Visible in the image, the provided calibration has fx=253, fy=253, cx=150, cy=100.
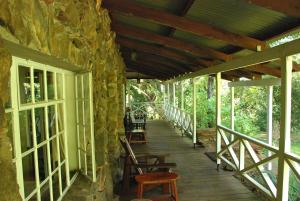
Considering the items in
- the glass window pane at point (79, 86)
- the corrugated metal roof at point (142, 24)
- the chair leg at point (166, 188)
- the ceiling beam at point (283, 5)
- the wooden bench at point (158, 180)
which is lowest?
the chair leg at point (166, 188)

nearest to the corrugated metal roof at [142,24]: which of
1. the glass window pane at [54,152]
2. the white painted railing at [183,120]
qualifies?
the glass window pane at [54,152]

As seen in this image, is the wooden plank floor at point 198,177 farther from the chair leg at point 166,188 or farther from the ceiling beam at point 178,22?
the ceiling beam at point 178,22

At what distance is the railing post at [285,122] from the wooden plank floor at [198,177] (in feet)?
3.98

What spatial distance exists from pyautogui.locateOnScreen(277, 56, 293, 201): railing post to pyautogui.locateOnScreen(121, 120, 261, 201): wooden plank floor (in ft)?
3.98

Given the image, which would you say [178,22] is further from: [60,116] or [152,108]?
[152,108]

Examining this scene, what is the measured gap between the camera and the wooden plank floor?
14.0 feet

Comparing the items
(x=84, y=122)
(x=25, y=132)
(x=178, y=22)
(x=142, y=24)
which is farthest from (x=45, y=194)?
(x=142, y=24)

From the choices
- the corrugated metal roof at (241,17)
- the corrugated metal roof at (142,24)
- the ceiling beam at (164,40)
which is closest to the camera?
the corrugated metal roof at (241,17)

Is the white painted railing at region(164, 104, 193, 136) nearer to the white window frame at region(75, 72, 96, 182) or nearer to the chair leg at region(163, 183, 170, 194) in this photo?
the chair leg at region(163, 183, 170, 194)

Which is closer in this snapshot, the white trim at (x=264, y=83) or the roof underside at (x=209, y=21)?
the roof underside at (x=209, y=21)

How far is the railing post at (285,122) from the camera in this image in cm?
288

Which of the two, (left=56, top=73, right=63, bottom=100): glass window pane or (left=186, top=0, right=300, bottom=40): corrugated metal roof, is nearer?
(left=56, top=73, right=63, bottom=100): glass window pane

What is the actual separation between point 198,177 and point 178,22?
10.7 feet

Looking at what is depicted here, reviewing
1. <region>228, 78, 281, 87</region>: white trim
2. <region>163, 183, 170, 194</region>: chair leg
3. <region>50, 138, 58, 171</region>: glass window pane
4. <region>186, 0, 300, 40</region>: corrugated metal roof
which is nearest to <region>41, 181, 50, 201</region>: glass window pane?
<region>50, 138, 58, 171</region>: glass window pane
